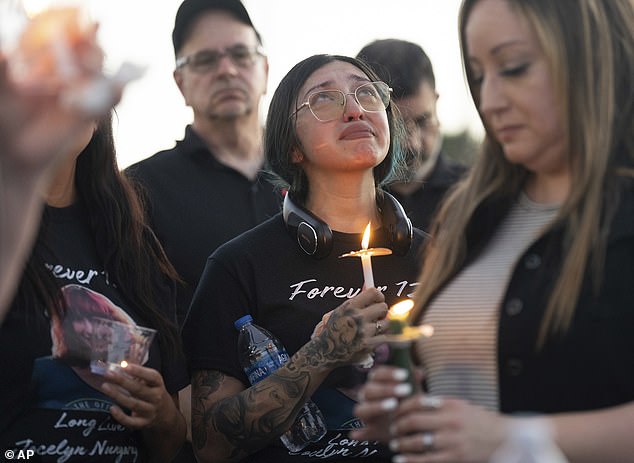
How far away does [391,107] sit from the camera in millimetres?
4656

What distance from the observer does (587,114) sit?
2.75 metres

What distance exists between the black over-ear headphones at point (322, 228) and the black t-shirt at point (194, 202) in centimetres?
90

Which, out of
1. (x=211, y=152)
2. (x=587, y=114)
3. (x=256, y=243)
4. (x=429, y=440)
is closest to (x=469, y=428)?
(x=429, y=440)

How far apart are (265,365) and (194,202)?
1.78m

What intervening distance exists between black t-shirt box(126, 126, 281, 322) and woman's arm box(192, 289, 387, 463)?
104cm

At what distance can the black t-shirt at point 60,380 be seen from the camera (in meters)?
3.62

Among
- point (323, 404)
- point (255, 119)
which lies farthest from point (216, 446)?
point (255, 119)

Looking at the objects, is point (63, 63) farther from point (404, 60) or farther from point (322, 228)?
point (404, 60)

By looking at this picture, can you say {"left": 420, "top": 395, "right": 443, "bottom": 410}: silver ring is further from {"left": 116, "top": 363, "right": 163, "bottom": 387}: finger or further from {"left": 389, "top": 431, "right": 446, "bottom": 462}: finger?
{"left": 116, "top": 363, "right": 163, "bottom": 387}: finger

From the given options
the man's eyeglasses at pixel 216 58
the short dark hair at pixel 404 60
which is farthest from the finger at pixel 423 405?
the man's eyeglasses at pixel 216 58

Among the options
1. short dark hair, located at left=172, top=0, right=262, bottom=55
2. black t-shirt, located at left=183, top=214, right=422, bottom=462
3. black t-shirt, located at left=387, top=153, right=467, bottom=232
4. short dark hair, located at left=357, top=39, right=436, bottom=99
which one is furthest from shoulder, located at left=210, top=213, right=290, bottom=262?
short dark hair, located at left=172, top=0, right=262, bottom=55

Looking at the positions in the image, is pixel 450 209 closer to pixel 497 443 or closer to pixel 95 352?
pixel 497 443

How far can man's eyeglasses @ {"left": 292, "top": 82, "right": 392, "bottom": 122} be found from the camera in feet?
14.2

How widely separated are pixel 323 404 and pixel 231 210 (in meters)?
1.90
